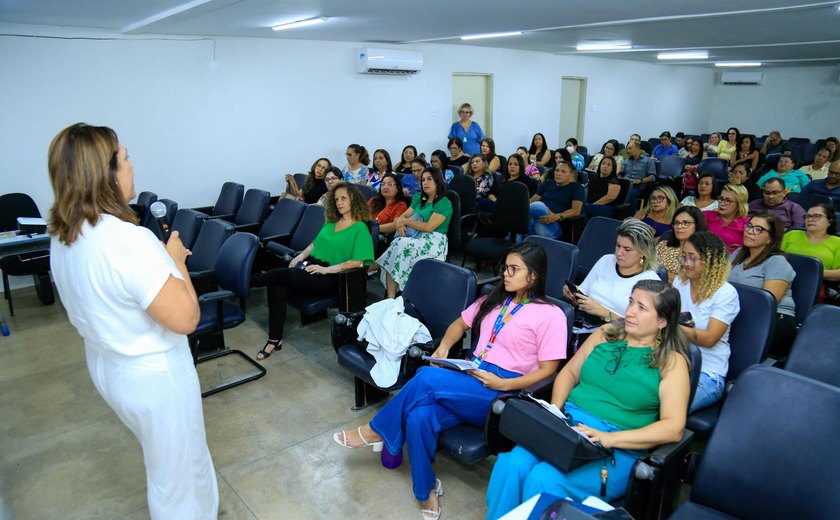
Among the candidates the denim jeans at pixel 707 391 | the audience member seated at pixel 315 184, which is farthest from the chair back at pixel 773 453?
the audience member seated at pixel 315 184

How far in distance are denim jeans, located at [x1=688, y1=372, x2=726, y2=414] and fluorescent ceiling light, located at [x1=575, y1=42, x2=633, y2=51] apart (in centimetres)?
699

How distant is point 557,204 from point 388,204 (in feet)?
5.63

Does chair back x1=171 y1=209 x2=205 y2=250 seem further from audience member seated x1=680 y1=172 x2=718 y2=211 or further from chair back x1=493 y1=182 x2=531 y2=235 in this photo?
audience member seated x1=680 y1=172 x2=718 y2=211

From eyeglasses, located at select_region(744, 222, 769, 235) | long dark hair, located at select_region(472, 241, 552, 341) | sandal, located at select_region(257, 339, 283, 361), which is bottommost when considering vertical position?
sandal, located at select_region(257, 339, 283, 361)

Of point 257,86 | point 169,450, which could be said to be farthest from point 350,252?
point 257,86

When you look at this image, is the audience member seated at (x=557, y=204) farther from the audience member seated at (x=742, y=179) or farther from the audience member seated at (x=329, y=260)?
the audience member seated at (x=329, y=260)

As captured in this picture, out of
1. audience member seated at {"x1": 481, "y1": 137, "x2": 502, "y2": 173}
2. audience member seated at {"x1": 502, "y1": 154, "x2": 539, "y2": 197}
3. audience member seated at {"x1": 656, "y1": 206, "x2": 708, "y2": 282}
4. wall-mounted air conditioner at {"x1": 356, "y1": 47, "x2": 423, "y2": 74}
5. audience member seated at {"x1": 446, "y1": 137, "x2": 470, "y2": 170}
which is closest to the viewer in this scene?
audience member seated at {"x1": 656, "y1": 206, "x2": 708, "y2": 282}

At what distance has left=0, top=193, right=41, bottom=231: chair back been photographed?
5.11 metres

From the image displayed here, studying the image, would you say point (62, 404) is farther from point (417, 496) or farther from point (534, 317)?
point (534, 317)

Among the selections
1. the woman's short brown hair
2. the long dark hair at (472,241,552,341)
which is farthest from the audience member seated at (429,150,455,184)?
the woman's short brown hair

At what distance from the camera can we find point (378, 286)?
5277 millimetres

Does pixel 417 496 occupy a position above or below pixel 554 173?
below

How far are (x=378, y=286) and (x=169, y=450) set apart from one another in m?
3.55

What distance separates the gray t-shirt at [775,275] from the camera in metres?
2.85
